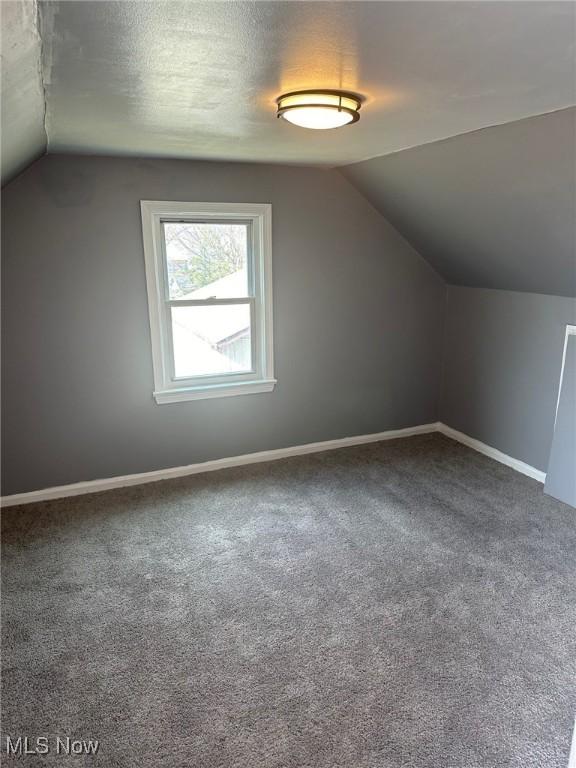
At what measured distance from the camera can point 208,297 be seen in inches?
142

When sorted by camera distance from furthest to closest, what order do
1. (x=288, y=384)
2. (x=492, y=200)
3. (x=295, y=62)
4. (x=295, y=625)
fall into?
1. (x=288, y=384)
2. (x=492, y=200)
3. (x=295, y=625)
4. (x=295, y=62)

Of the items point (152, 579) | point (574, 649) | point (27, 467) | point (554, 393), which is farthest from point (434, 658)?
point (27, 467)

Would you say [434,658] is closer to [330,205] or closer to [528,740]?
[528,740]

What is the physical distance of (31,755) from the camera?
1.73 meters

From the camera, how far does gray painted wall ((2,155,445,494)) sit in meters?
3.12

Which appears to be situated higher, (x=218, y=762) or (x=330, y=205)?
(x=330, y=205)

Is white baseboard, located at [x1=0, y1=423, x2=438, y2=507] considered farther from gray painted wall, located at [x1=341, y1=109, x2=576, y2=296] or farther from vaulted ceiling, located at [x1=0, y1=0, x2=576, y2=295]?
vaulted ceiling, located at [x1=0, y1=0, x2=576, y2=295]

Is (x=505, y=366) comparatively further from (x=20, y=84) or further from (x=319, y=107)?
(x=20, y=84)

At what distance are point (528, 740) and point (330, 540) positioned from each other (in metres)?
1.38

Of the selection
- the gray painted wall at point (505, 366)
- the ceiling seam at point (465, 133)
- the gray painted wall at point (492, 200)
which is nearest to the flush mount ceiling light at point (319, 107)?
the ceiling seam at point (465, 133)

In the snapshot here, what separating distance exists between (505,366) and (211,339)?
2233mm

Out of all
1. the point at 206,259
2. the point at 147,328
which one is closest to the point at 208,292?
the point at 206,259

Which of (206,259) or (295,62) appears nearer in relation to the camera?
(295,62)

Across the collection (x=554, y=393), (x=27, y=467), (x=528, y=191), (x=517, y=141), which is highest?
(x=517, y=141)
